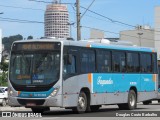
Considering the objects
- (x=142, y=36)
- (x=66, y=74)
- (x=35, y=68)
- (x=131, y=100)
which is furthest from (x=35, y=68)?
(x=142, y=36)

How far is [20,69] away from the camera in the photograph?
70.3ft

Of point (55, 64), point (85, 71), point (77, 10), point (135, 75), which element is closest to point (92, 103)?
point (85, 71)

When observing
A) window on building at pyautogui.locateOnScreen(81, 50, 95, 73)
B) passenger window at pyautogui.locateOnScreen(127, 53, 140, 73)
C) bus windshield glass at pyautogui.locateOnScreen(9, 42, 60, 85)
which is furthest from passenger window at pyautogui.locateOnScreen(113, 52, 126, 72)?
A: bus windshield glass at pyautogui.locateOnScreen(9, 42, 60, 85)

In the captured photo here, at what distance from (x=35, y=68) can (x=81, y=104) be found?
266 cm

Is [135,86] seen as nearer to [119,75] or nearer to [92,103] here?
[119,75]

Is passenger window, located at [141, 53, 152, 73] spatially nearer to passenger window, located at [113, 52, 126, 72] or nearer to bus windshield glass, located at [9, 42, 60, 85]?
passenger window, located at [113, 52, 126, 72]

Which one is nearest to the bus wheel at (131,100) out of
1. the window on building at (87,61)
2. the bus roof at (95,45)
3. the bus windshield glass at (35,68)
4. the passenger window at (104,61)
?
the bus roof at (95,45)

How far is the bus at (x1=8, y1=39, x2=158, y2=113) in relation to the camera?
20.8 m

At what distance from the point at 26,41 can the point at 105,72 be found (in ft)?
14.2

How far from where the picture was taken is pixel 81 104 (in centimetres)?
2217

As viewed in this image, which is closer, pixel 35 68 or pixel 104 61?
pixel 35 68

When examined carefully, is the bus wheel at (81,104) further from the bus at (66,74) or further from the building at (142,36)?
the building at (142,36)

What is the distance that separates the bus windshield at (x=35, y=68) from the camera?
2086 cm

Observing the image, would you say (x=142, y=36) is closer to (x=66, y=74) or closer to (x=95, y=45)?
(x=95, y=45)
